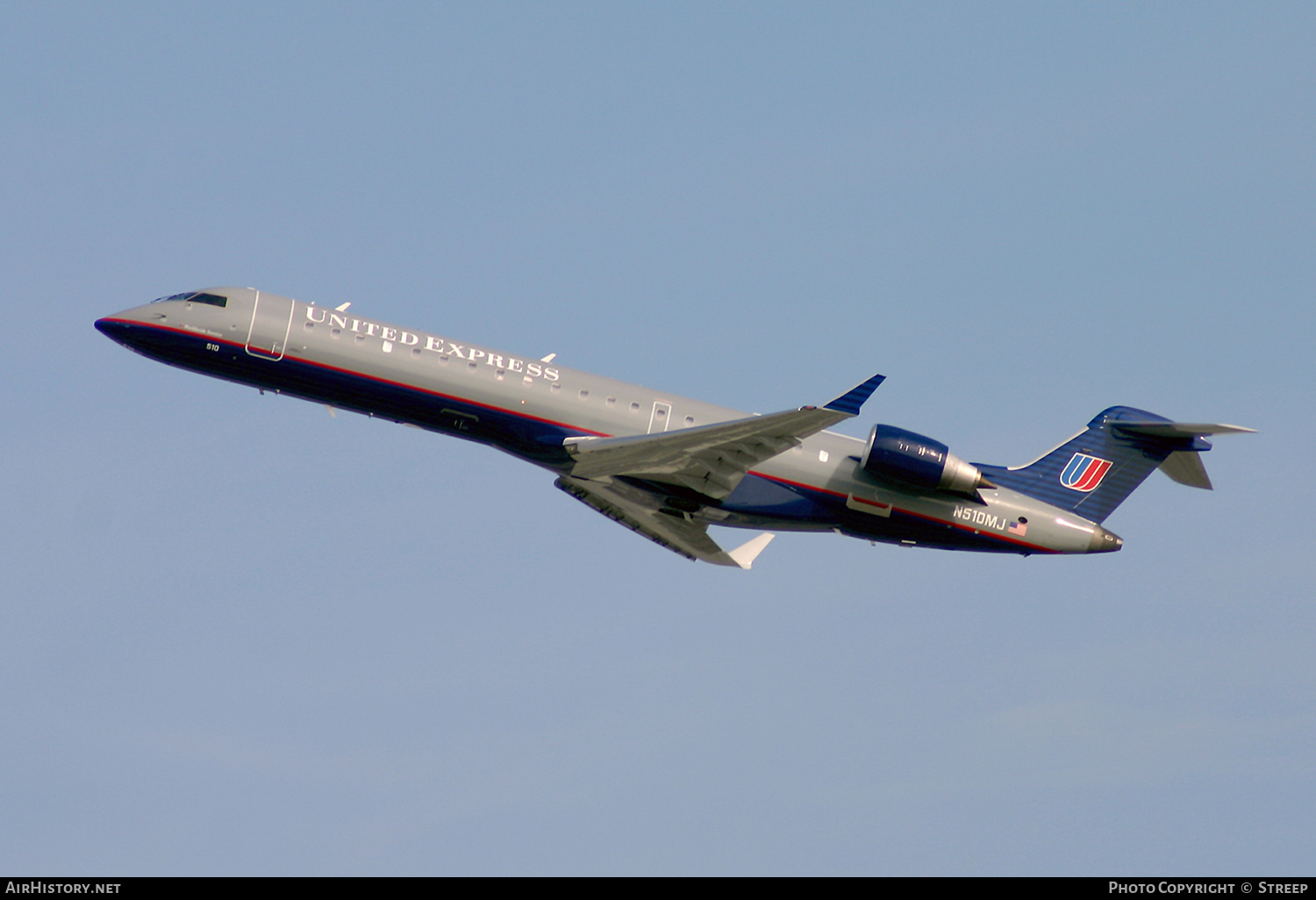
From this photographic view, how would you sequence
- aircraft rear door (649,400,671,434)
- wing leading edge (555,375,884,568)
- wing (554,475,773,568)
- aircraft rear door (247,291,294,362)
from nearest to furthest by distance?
1. wing leading edge (555,375,884,568)
2. aircraft rear door (247,291,294,362)
3. aircraft rear door (649,400,671,434)
4. wing (554,475,773,568)

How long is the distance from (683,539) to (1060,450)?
8.87m

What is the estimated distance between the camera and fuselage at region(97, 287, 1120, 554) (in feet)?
93.7

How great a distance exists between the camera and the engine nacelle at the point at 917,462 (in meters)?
29.0

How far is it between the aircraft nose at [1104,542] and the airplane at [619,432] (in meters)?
0.04

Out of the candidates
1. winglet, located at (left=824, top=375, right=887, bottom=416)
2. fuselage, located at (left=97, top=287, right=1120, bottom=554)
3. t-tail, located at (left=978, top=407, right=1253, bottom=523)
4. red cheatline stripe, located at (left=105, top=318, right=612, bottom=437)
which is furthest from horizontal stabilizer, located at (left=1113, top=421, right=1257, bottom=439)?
red cheatline stripe, located at (left=105, top=318, right=612, bottom=437)

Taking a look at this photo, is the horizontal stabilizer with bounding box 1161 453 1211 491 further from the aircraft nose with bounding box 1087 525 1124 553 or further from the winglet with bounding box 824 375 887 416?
the winglet with bounding box 824 375 887 416

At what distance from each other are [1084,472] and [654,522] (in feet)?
32.3

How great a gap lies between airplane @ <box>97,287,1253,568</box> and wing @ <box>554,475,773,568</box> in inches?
3.2

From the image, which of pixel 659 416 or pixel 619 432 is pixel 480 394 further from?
pixel 659 416

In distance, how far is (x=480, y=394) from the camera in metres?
28.7

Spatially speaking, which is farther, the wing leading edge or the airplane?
the airplane

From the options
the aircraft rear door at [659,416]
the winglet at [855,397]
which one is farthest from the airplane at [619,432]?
the winglet at [855,397]

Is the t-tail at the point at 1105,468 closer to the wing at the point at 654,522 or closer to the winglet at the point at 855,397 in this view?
the wing at the point at 654,522

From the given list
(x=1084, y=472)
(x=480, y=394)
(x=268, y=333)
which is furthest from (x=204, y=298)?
(x=1084, y=472)
